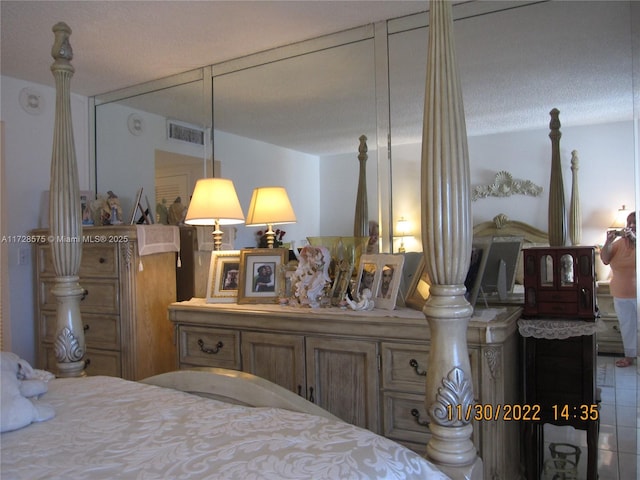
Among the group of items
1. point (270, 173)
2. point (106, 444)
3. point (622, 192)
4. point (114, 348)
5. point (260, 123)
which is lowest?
point (114, 348)

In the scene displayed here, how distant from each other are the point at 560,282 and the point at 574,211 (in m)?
0.38

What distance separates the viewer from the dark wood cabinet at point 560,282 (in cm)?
199

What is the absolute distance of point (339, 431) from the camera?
3.18 ft

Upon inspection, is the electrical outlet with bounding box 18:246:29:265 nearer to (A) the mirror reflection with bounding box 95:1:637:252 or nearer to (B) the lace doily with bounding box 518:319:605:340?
(A) the mirror reflection with bounding box 95:1:637:252

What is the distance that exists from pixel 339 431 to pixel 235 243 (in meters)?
2.27

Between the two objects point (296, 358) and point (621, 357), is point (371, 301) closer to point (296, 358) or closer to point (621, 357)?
point (296, 358)

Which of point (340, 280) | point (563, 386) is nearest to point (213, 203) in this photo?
point (340, 280)

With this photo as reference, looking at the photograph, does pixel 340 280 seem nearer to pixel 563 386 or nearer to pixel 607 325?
pixel 563 386

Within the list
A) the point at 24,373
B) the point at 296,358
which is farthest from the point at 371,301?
the point at 24,373

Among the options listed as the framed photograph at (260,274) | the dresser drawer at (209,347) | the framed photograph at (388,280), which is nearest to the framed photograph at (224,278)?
the framed photograph at (260,274)

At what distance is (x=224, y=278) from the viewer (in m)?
2.54

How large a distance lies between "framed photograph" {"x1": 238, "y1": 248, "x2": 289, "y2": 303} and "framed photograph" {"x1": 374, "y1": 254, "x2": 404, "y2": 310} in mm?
564

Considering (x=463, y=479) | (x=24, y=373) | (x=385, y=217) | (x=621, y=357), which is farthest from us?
(x=385, y=217)

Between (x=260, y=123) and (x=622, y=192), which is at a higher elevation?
(x=260, y=123)
